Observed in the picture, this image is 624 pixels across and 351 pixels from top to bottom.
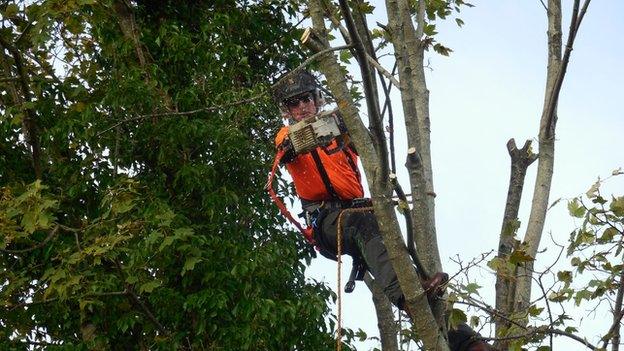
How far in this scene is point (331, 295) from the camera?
8.11 m

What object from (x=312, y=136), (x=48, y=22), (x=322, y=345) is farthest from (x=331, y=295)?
(x=48, y=22)

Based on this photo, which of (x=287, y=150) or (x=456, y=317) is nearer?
(x=456, y=317)

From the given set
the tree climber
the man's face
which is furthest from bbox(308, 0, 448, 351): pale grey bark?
the man's face

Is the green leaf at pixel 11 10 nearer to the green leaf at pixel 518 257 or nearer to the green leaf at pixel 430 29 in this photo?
the green leaf at pixel 430 29

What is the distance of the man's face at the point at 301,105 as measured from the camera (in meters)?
6.55

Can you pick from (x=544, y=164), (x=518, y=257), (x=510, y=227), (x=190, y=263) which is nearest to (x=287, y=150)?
(x=190, y=263)

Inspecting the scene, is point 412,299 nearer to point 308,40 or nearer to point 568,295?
point 568,295

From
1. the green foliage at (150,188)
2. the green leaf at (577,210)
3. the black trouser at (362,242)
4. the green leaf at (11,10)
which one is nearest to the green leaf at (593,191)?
the green leaf at (577,210)

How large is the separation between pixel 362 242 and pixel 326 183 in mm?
412

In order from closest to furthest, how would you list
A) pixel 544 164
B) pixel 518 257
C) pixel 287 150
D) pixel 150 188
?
1. pixel 518 257
2. pixel 544 164
3. pixel 287 150
4. pixel 150 188

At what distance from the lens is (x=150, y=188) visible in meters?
8.26

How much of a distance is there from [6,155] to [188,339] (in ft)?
6.95

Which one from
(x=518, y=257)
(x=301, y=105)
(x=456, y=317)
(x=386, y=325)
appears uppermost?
(x=301, y=105)

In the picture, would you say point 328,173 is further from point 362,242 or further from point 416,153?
point 416,153
